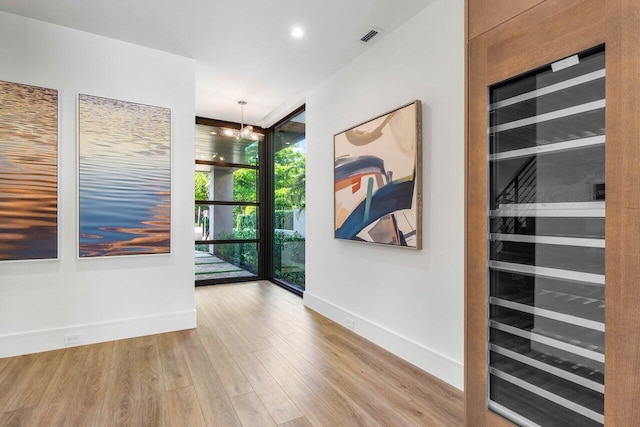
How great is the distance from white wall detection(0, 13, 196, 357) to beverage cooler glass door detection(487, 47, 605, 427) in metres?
3.10

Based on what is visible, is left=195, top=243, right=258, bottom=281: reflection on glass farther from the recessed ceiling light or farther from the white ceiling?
the recessed ceiling light

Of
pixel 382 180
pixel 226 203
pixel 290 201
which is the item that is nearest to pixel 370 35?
pixel 382 180

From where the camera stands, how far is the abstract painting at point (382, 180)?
Result: 2.58m

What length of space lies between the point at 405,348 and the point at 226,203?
4.03 metres

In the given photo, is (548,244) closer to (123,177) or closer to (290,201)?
(123,177)

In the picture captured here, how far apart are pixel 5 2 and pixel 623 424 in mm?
4460

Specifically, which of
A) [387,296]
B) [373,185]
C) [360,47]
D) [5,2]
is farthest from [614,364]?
[5,2]

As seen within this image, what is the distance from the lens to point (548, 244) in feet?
3.79

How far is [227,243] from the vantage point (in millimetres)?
5668

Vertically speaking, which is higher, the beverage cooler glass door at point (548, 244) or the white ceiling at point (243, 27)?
the white ceiling at point (243, 27)

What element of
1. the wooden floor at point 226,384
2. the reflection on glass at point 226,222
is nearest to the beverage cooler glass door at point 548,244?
the wooden floor at point 226,384

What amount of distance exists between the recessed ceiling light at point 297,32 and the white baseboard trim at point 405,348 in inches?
111

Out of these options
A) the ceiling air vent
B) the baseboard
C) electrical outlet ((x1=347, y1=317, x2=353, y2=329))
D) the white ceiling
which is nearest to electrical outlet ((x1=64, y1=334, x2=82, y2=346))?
the baseboard

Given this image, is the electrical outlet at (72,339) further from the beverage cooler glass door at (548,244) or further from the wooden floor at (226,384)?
the beverage cooler glass door at (548,244)
